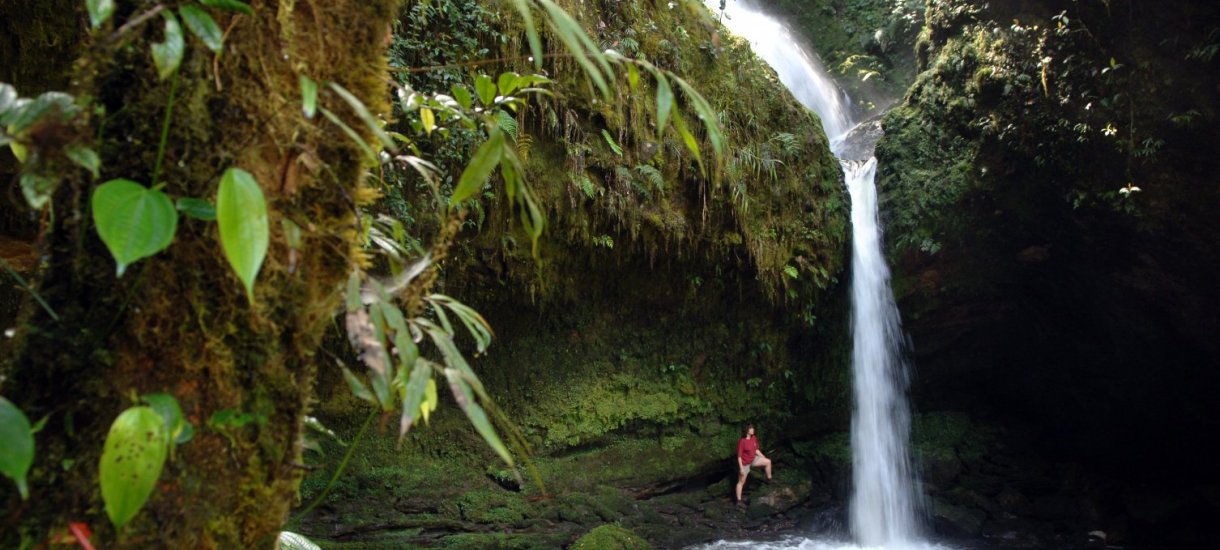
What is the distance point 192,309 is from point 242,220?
24 cm

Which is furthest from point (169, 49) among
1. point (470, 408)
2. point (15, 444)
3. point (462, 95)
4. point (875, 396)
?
point (875, 396)

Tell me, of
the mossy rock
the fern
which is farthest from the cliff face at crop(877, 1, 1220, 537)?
the fern

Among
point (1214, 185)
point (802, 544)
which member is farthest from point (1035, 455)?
point (1214, 185)

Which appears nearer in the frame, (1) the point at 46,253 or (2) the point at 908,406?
(1) the point at 46,253

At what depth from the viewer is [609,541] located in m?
6.03

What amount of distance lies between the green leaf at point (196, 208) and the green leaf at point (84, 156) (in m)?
0.09

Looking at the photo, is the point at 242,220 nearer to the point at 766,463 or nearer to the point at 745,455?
the point at 745,455

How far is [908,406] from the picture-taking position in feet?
29.3

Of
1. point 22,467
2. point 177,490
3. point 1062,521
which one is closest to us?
point 22,467

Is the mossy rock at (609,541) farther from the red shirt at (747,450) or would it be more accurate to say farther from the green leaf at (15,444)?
the green leaf at (15,444)

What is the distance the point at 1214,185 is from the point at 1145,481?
13.1ft

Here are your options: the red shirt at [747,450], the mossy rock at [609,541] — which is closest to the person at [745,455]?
the red shirt at [747,450]

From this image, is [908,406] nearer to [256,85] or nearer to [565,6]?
[565,6]

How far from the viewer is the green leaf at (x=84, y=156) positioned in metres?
0.83
